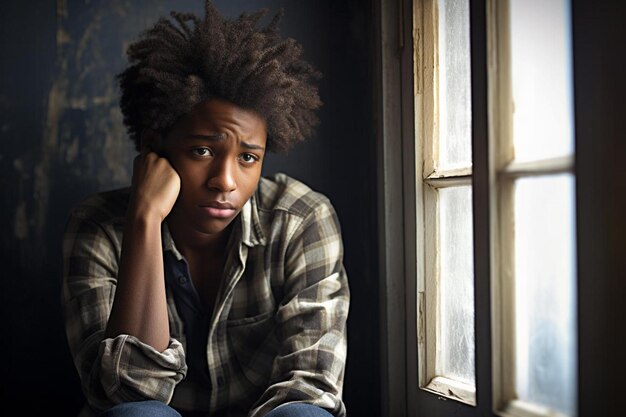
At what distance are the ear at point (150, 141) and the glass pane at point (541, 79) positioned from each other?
0.82m

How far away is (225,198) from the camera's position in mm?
1632

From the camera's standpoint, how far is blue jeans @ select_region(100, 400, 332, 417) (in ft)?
4.53

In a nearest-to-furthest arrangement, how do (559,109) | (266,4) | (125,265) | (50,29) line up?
(559,109) → (125,265) → (50,29) → (266,4)

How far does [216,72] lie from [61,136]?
57 centimetres

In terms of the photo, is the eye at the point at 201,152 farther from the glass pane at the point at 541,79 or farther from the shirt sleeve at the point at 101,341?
the glass pane at the point at 541,79

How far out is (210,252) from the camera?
5.73ft

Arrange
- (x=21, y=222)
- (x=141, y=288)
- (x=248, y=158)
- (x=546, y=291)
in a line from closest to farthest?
(x=546, y=291), (x=141, y=288), (x=248, y=158), (x=21, y=222)

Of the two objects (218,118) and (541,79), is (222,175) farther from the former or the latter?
(541,79)

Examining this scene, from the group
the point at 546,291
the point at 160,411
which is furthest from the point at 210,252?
the point at 546,291

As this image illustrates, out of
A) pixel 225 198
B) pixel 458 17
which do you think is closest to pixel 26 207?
pixel 225 198

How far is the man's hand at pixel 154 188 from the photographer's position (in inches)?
63.5

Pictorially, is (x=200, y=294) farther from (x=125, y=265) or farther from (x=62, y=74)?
(x=62, y=74)

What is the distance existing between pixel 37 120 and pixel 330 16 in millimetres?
860

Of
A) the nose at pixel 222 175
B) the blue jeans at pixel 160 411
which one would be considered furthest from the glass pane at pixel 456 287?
the nose at pixel 222 175
